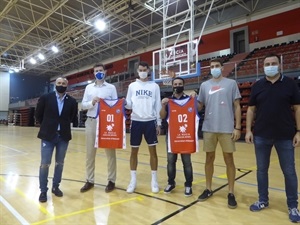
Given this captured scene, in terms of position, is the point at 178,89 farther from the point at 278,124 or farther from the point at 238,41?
the point at 238,41

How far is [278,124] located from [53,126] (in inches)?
101

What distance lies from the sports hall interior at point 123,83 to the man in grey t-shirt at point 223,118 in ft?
1.54

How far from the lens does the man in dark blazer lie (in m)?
3.09

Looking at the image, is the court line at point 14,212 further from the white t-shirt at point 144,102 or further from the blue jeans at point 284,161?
the blue jeans at point 284,161

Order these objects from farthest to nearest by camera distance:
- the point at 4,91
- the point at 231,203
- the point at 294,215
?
the point at 4,91 < the point at 231,203 < the point at 294,215

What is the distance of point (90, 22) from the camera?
1480 centimetres

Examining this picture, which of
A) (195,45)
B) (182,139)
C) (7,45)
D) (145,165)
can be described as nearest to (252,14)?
(195,45)

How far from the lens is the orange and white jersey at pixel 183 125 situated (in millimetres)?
3195

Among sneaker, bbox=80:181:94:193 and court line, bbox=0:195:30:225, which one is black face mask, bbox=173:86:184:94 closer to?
sneaker, bbox=80:181:94:193

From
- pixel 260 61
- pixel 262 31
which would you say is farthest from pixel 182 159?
pixel 262 31

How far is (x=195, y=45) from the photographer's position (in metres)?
8.93

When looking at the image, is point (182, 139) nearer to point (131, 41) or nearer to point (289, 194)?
point (289, 194)

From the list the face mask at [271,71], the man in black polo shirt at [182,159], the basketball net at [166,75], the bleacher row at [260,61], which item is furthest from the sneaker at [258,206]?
the bleacher row at [260,61]

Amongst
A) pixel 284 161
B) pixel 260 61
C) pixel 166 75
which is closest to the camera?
pixel 284 161
